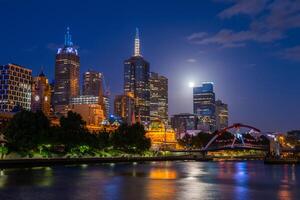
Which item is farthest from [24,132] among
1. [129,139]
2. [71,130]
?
[129,139]

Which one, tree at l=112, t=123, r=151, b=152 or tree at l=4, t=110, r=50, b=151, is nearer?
tree at l=4, t=110, r=50, b=151

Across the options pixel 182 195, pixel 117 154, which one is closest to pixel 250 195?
pixel 182 195

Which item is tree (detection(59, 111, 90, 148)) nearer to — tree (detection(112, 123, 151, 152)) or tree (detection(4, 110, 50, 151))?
tree (detection(4, 110, 50, 151))

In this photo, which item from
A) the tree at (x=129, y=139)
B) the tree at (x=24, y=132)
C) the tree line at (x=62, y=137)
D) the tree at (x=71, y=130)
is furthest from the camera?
the tree at (x=129, y=139)

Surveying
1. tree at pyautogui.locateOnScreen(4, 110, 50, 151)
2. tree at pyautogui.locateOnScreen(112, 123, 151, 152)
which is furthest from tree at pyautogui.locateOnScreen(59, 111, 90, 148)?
tree at pyautogui.locateOnScreen(112, 123, 151, 152)

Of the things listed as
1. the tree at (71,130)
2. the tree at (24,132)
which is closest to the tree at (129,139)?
the tree at (71,130)

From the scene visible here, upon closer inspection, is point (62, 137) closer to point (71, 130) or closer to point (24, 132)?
point (71, 130)

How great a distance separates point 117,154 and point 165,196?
448 ft

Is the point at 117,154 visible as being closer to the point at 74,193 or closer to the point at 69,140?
the point at 69,140

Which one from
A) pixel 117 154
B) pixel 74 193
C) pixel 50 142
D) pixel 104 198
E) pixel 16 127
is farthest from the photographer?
pixel 117 154

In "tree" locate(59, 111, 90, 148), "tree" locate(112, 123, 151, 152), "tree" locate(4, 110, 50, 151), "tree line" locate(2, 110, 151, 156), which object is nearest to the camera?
"tree" locate(4, 110, 50, 151)

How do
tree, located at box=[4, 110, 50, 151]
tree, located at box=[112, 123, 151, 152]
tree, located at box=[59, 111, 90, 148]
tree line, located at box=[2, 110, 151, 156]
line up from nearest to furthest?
1. tree, located at box=[4, 110, 50, 151]
2. tree line, located at box=[2, 110, 151, 156]
3. tree, located at box=[59, 111, 90, 148]
4. tree, located at box=[112, 123, 151, 152]

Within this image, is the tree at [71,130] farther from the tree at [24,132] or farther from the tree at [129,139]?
the tree at [129,139]

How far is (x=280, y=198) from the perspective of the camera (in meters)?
48.6
